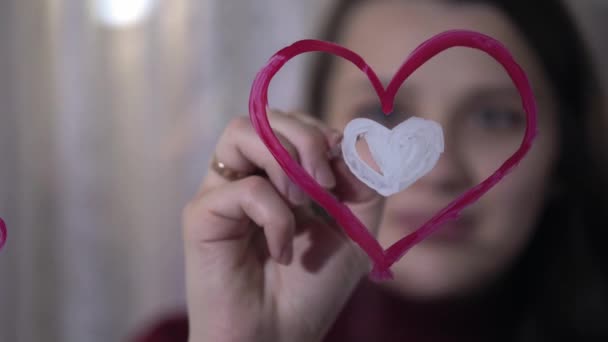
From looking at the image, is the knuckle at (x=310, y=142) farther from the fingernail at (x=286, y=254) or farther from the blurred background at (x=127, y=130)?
the blurred background at (x=127, y=130)

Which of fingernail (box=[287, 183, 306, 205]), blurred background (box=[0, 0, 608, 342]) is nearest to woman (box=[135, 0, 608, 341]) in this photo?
fingernail (box=[287, 183, 306, 205])

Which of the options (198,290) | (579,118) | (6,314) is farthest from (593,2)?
(6,314)

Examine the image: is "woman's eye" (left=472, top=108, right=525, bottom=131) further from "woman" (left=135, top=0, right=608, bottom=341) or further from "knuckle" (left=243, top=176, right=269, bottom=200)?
"knuckle" (left=243, top=176, right=269, bottom=200)

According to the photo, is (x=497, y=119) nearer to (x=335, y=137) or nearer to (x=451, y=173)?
(x=451, y=173)

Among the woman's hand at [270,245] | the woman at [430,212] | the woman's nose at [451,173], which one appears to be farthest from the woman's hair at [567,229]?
the woman's hand at [270,245]

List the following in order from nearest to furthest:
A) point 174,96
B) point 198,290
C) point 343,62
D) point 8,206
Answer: point 198,290 < point 8,206 < point 343,62 < point 174,96

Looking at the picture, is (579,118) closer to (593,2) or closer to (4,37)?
(593,2)

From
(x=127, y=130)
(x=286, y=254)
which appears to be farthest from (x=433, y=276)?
(x=127, y=130)
